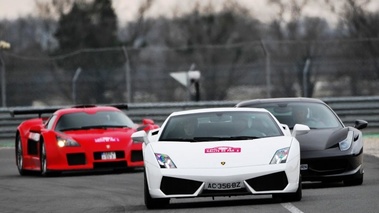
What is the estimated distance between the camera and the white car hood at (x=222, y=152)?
13.9 m

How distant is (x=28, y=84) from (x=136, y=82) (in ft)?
8.84

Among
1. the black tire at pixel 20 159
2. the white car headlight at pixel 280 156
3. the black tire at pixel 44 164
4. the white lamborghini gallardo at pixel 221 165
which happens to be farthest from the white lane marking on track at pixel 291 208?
the black tire at pixel 20 159

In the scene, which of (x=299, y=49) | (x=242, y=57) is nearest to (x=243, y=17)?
(x=242, y=57)

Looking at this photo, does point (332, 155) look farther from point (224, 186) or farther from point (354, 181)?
point (224, 186)

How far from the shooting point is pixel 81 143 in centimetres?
2139

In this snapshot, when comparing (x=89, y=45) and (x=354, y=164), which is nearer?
(x=354, y=164)

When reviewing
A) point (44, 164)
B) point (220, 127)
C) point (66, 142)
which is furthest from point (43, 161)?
point (220, 127)

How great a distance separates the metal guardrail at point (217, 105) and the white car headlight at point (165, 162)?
16874mm

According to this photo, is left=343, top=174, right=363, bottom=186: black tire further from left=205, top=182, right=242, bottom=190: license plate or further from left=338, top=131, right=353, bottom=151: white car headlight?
left=205, top=182, right=242, bottom=190: license plate

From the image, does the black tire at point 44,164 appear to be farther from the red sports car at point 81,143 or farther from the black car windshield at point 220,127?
the black car windshield at point 220,127

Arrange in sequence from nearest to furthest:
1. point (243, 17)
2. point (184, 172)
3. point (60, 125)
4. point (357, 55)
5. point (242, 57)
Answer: point (184, 172) → point (60, 125) → point (357, 55) → point (242, 57) → point (243, 17)

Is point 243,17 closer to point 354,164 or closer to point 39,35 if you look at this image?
point 39,35

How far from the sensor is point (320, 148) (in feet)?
55.2

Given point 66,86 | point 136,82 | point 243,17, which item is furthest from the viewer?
point 243,17
